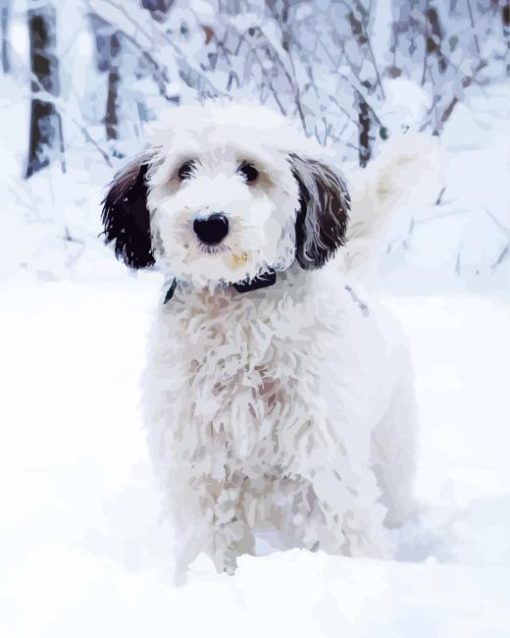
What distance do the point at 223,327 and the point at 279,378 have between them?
12 centimetres

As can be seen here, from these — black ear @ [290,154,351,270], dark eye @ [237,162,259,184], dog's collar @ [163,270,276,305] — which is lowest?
dog's collar @ [163,270,276,305]

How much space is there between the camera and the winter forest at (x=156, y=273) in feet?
4.27

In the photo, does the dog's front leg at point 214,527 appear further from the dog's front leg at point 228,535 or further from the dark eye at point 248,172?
the dark eye at point 248,172

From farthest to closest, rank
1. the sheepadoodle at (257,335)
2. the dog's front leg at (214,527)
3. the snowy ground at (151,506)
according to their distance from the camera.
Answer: the dog's front leg at (214,527) < the sheepadoodle at (257,335) < the snowy ground at (151,506)

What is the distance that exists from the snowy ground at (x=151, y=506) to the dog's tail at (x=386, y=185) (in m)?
0.20

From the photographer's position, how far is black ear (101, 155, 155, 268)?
1.18 meters

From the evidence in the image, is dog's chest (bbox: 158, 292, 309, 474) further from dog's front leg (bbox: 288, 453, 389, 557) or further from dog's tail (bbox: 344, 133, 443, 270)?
dog's tail (bbox: 344, 133, 443, 270)

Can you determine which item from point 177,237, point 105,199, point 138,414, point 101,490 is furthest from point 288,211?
point 101,490

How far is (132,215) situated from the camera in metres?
1.19

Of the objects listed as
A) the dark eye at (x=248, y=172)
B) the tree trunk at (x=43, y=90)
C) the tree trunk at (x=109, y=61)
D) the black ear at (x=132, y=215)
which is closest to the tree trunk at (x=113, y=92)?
the tree trunk at (x=109, y=61)

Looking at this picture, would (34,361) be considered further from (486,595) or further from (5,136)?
(486,595)

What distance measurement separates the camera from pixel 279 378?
1.16 metres

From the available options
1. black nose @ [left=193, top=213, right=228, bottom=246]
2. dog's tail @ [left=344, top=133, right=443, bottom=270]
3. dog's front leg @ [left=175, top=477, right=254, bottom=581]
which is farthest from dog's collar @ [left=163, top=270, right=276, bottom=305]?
dog's front leg @ [left=175, top=477, right=254, bottom=581]

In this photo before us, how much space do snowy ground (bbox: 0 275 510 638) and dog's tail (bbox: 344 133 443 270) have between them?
0.67 ft
